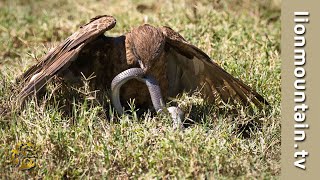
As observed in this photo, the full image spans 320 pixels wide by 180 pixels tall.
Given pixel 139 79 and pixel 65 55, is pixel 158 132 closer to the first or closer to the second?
pixel 139 79

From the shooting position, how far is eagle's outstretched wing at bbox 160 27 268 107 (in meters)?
6.16

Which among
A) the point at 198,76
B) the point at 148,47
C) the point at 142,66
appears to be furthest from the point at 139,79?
the point at 198,76

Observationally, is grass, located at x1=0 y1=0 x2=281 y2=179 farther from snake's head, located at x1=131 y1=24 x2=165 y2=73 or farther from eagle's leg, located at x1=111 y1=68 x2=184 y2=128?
snake's head, located at x1=131 y1=24 x2=165 y2=73

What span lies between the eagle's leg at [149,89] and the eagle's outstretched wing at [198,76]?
0.38 metres

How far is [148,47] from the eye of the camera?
5902mm

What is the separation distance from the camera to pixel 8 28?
26.9 ft

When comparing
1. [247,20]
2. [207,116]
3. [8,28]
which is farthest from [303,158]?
[8,28]

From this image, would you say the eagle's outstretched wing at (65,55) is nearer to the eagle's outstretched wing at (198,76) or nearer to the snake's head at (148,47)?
the snake's head at (148,47)

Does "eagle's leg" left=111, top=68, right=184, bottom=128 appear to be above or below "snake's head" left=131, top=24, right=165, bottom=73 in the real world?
below

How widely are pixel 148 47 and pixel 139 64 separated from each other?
0.19 metres

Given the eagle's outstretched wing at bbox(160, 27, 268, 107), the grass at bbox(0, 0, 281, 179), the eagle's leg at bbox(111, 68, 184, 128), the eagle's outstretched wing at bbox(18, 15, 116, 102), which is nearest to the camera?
the grass at bbox(0, 0, 281, 179)

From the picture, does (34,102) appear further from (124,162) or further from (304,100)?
(304,100)

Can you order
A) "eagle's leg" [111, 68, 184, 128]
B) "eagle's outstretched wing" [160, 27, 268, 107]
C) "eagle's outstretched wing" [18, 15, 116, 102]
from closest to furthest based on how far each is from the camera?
"eagle's outstretched wing" [18, 15, 116, 102] < "eagle's leg" [111, 68, 184, 128] < "eagle's outstretched wing" [160, 27, 268, 107]

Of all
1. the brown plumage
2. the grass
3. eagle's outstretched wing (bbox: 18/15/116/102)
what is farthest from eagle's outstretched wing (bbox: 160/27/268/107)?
eagle's outstretched wing (bbox: 18/15/116/102)
